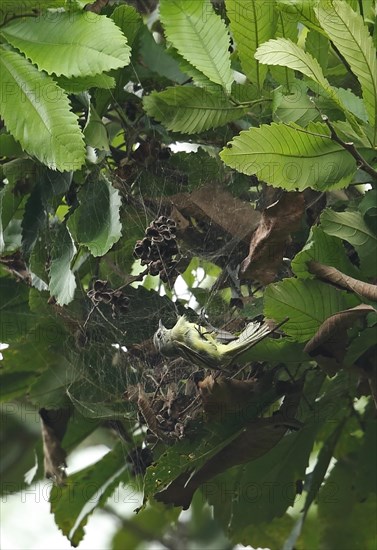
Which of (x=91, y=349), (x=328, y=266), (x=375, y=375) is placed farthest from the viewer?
(x=91, y=349)

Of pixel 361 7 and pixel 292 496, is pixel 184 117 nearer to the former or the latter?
pixel 361 7

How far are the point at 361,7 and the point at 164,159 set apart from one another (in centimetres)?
33

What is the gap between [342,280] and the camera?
3.99 feet

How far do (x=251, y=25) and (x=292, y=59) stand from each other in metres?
0.13

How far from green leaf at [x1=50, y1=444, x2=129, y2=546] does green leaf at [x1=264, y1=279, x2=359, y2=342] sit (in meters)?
0.60

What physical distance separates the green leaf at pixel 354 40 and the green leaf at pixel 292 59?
4cm

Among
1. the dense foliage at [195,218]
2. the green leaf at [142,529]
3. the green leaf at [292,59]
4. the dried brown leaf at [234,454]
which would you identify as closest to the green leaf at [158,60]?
the dense foliage at [195,218]

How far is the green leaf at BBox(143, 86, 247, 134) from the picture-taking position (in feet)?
4.46

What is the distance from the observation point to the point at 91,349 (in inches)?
58.9

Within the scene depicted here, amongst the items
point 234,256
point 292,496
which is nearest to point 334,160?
point 234,256

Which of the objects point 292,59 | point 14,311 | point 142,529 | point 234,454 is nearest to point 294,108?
point 292,59

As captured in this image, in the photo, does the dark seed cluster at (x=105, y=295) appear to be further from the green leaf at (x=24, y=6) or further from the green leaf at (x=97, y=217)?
the green leaf at (x=24, y=6)

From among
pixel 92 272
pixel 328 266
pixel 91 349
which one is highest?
pixel 328 266

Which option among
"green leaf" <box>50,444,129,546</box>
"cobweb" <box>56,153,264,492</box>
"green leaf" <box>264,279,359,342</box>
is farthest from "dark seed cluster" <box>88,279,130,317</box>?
"green leaf" <box>50,444,129,546</box>
